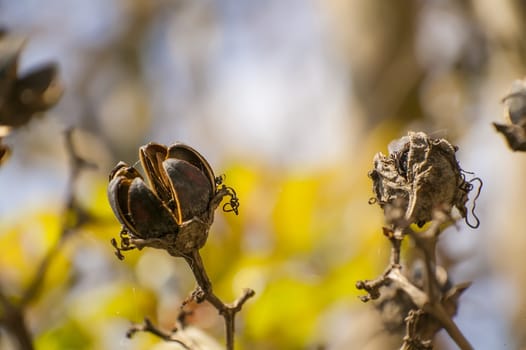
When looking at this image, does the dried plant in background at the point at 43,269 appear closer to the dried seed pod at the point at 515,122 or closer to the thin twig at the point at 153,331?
the thin twig at the point at 153,331

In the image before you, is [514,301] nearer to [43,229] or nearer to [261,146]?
[43,229]

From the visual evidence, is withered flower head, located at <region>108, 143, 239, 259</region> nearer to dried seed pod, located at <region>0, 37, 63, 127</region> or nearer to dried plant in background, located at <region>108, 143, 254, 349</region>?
dried plant in background, located at <region>108, 143, 254, 349</region>

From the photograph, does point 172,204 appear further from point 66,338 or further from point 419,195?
point 66,338

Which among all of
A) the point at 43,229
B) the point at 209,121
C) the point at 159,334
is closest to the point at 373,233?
the point at 43,229

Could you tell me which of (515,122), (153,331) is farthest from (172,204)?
(515,122)

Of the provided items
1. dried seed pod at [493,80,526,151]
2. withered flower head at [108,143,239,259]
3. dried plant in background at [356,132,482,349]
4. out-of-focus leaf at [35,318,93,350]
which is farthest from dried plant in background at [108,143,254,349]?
out-of-focus leaf at [35,318,93,350]
